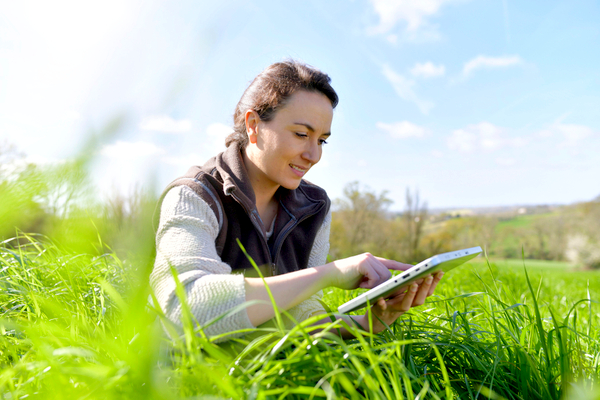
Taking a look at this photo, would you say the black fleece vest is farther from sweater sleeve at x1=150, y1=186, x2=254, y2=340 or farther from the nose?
the nose

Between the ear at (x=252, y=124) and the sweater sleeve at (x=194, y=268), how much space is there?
22.4 inches

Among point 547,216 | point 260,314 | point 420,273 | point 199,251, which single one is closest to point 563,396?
point 420,273

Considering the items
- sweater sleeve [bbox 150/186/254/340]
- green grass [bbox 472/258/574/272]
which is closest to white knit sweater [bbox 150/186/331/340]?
sweater sleeve [bbox 150/186/254/340]

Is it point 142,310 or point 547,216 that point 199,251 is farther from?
point 547,216

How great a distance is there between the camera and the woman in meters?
1.31

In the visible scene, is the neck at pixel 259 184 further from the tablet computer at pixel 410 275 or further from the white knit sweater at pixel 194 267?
the tablet computer at pixel 410 275

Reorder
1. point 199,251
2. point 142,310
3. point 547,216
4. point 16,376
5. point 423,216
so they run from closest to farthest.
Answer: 1. point 142,310
2. point 16,376
3. point 199,251
4. point 423,216
5. point 547,216

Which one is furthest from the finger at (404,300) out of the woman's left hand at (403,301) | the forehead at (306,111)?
the forehead at (306,111)

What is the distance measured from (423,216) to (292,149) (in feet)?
55.8

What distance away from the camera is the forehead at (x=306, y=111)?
79.8 inches

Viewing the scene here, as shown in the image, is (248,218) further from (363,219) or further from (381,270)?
(363,219)

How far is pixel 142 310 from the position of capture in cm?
47

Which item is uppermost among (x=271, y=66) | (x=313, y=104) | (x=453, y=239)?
(x=271, y=66)

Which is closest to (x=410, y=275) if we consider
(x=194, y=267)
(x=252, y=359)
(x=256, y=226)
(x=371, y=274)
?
(x=371, y=274)
